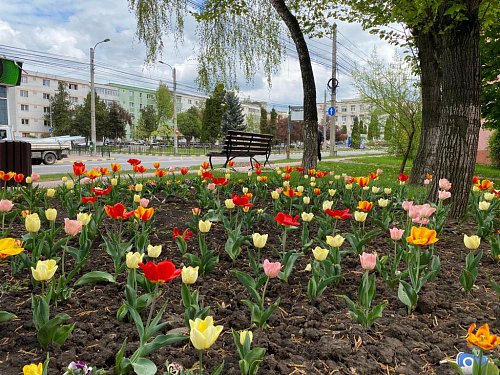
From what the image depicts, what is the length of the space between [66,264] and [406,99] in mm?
12988

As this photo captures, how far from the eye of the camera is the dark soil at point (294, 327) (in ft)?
Result: 5.09

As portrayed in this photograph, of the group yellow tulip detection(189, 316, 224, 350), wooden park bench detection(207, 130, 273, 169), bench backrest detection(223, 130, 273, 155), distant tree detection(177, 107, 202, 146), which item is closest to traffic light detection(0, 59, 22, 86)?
wooden park bench detection(207, 130, 273, 169)

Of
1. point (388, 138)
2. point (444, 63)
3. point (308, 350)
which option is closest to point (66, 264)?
point (308, 350)

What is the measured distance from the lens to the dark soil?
61.0 inches

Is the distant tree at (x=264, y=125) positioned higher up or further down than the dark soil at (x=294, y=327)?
higher up

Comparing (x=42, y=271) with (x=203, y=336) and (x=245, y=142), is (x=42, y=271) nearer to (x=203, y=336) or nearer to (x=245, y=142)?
(x=203, y=336)

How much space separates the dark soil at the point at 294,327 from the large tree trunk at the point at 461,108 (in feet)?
6.64

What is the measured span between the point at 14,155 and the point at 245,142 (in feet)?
15.7

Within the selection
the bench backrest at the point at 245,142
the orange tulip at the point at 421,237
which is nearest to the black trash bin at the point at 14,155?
the bench backrest at the point at 245,142

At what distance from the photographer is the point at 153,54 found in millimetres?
5324

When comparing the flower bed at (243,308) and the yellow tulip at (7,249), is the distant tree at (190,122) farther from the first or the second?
the yellow tulip at (7,249)

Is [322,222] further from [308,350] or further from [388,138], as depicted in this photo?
[388,138]

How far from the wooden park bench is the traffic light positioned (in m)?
3.94

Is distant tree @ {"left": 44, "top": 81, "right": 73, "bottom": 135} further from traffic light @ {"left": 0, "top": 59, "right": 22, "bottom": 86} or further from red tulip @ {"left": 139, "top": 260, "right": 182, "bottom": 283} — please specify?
red tulip @ {"left": 139, "top": 260, "right": 182, "bottom": 283}
